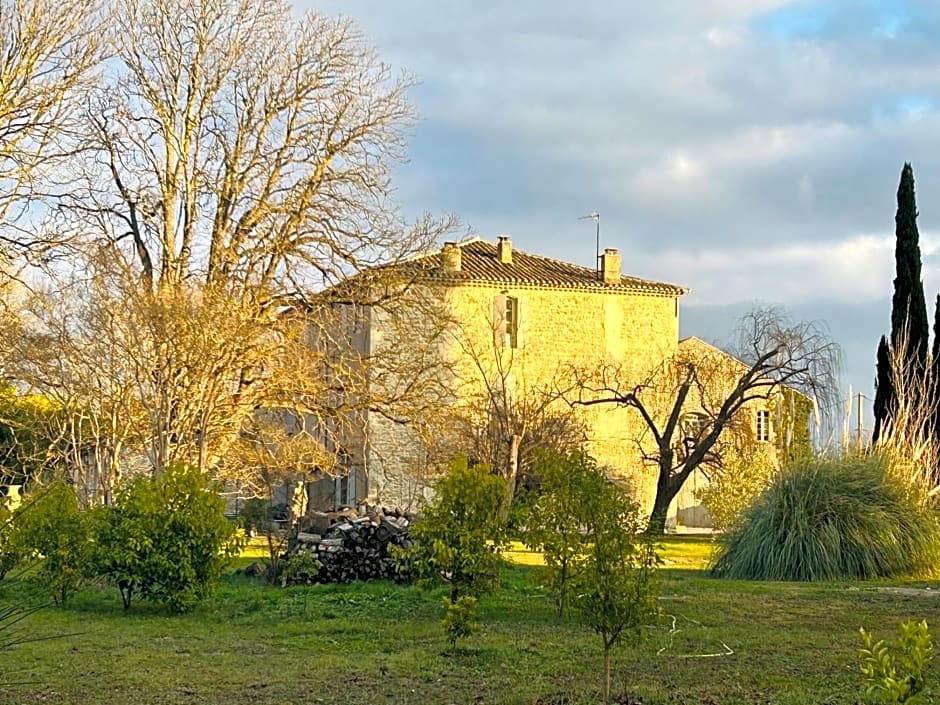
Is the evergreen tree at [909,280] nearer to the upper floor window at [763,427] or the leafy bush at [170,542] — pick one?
the upper floor window at [763,427]

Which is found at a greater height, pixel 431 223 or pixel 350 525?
pixel 431 223

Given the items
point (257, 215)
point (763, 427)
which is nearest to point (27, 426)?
point (257, 215)

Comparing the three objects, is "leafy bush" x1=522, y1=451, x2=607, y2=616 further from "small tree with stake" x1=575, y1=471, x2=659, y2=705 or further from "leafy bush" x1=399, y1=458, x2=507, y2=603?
"leafy bush" x1=399, y1=458, x2=507, y2=603

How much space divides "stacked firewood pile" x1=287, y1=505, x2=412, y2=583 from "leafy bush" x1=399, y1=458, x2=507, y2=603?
4241 mm

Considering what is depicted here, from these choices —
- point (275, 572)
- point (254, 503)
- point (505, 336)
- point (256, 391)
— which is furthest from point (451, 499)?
point (505, 336)

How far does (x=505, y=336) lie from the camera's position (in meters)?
33.0

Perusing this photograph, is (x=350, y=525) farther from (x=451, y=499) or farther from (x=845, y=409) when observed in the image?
(x=845, y=409)

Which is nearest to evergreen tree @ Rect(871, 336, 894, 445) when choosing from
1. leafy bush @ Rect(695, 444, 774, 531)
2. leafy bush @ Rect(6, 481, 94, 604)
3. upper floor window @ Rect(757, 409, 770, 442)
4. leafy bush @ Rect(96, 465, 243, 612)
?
leafy bush @ Rect(695, 444, 774, 531)

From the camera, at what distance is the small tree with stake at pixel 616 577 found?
273 inches

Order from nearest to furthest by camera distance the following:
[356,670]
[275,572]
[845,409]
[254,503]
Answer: [356,670] < [275,572] < [845,409] < [254,503]

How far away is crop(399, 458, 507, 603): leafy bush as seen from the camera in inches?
381

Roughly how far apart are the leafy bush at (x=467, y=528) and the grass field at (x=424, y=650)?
54 cm

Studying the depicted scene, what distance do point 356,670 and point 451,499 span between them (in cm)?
223

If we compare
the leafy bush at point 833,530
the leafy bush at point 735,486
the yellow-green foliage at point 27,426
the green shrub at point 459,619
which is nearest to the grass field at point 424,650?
the green shrub at point 459,619
